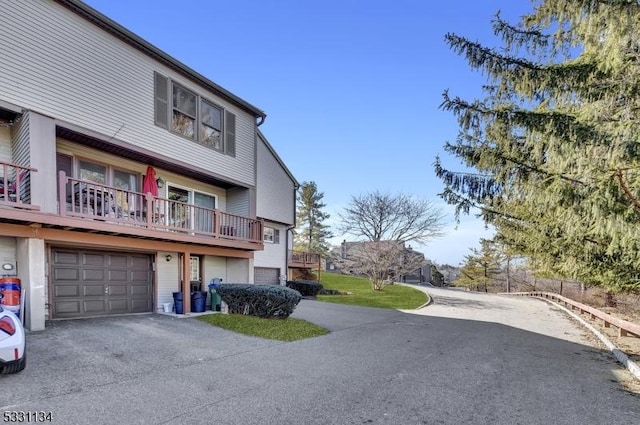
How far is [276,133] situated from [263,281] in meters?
8.92

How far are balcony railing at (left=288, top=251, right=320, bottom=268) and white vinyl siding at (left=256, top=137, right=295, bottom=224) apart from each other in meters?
4.03

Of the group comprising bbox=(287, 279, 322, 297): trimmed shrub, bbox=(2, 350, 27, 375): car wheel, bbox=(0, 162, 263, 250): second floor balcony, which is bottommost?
bbox=(287, 279, 322, 297): trimmed shrub

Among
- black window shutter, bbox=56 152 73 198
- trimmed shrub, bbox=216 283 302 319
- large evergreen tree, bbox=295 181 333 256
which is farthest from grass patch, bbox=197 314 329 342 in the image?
large evergreen tree, bbox=295 181 333 256

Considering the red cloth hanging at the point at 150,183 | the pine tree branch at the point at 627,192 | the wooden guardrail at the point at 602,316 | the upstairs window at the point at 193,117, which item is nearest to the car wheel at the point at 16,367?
the red cloth hanging at the point at 150,183

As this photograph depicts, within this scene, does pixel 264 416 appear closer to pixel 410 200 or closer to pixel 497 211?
pixel 497 211

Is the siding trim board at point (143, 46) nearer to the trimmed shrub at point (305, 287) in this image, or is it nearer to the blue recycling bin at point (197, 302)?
the blue recycling bin at point (197, 302)

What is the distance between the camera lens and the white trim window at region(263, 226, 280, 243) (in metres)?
18.7

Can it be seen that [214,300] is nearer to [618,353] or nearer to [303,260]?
[618,353]

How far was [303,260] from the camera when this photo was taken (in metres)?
23.8

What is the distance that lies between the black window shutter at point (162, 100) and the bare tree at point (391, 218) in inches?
1027

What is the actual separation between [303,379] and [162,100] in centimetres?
938

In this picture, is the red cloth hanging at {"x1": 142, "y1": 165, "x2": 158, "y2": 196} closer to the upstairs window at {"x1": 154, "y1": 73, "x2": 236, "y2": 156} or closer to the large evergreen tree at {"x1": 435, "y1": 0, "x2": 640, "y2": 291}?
the upstairs window at {"x1": 154, "y1": 73, "x2": 236, "y2": 156}

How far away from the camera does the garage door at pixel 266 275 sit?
1811cm

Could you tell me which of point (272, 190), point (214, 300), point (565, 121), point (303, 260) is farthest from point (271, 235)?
point (565, 121)
